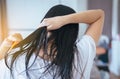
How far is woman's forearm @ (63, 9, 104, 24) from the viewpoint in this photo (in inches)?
30.3

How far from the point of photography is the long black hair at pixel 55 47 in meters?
0.72

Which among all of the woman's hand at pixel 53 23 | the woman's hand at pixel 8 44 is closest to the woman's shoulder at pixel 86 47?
the woman's hand at pixel 53 23

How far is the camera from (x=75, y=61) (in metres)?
0.77

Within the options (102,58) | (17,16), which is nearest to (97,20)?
(17,16)

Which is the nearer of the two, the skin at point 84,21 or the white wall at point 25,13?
the skin at point 84,21

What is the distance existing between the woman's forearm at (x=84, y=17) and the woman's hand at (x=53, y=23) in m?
0.02

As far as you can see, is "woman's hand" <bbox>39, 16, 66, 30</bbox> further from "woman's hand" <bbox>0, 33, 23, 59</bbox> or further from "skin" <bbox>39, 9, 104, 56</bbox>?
"woman's hand" <bbox>0, 33, 23, 59</bbox>

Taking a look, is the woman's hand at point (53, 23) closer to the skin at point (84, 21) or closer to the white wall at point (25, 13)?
the skin at point (84, 21)

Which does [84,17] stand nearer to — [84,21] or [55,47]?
[84,21]

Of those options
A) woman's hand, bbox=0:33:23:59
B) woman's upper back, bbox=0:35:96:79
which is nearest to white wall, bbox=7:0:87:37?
woman's hand, bbox=0:33:23:59

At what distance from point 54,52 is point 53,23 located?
0.33ft

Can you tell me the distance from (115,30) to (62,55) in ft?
9.73

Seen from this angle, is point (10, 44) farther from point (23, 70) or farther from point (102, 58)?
point (102, 58)

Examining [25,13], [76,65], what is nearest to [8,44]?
[25,13]
